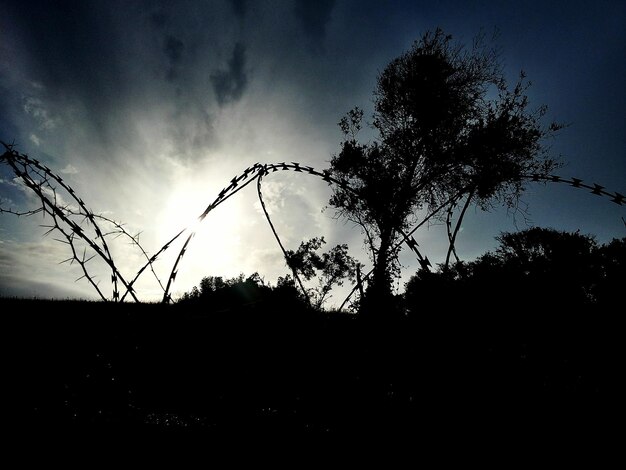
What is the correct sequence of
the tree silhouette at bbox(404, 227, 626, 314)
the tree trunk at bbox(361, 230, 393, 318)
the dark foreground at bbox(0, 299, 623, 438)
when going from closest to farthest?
1. the dark foreground at bbox(0, 299, 623, 438)
2. the tree trunk at bbox(361, 230, 393, 318)
3. the tree silhouette at bbox(404, 227, 626, 314)

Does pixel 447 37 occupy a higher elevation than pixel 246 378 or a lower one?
higher

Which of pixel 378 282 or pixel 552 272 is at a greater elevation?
pixel 552 272

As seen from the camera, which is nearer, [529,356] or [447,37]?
[529,356]

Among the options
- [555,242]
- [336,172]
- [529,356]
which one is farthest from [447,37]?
[555,242]

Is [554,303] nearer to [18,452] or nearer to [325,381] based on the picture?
[325,381]

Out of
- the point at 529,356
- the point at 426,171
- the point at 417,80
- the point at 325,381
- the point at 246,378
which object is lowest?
the point at 246,378

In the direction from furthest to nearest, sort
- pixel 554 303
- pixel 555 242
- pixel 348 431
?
pixel 555 242 < pixel 554 303 < pixel 348 431

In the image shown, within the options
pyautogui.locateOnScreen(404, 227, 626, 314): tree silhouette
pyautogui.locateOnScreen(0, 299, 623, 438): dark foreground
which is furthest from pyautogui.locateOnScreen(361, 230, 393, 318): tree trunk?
pyautogui.locateOnScreen(404, 227, 626, 314): tree silhouette

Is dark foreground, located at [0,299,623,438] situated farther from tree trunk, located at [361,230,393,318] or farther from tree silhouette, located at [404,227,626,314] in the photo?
tree silhouette, located at [404,227,626,314]

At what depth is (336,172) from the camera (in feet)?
65.6

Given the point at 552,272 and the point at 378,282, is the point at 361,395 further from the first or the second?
the point at 552,272

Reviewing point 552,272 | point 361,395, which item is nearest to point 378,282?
point 361,395

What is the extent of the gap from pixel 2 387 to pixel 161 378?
→ 1.37 meters

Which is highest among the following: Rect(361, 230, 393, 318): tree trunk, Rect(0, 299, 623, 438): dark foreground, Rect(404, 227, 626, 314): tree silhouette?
Rect(404, 227, 626, 314): tree silhouette
